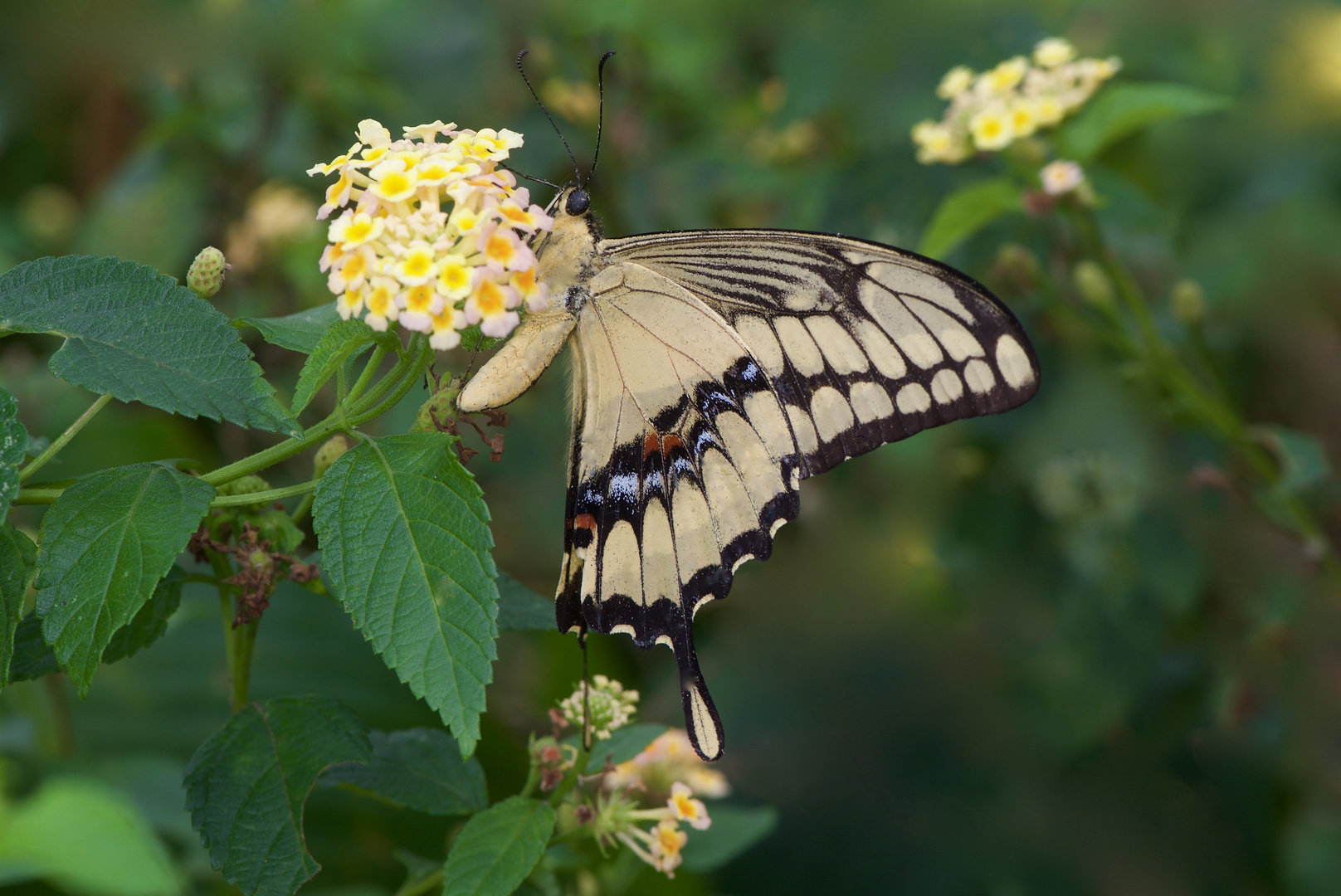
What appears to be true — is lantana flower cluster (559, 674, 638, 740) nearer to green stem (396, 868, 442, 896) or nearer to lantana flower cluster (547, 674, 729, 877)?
lantana flower cluster (547, 674, 729, 877)

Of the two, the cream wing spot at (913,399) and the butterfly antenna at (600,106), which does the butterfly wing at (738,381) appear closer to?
the cream wing spot at (913,399)

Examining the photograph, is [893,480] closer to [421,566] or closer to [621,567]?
[621,567]

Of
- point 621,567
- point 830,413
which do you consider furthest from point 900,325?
point 621,567

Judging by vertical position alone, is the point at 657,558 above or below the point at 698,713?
above

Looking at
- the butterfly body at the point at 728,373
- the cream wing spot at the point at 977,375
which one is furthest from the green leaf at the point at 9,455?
the cream wing spot at the point at 977,375

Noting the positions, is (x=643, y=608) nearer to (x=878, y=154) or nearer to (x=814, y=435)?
(x=814, y=435)

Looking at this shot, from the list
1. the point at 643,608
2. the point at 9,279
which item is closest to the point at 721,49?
the point at 643,608

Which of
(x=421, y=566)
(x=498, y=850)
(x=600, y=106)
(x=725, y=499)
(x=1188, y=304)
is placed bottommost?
(x=498, y=850)

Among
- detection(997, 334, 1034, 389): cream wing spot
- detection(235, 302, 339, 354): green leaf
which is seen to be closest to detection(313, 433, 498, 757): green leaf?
detection(235, 302, 339, 354): green leaf
